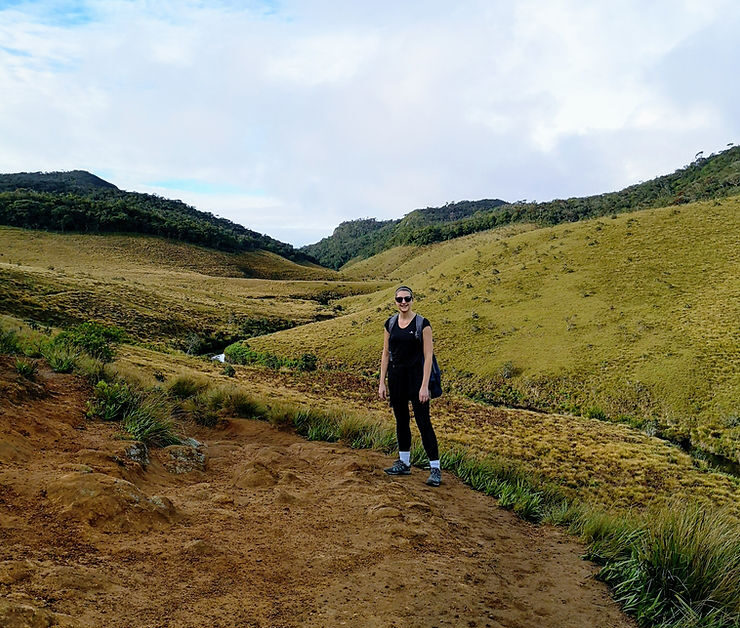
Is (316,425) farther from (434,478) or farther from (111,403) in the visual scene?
(111,403)

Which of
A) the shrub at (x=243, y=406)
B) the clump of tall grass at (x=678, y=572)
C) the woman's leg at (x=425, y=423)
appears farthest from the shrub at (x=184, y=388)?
the clump of tall grass at (x=678, y=572)

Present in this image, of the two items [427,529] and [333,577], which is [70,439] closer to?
[333,577]

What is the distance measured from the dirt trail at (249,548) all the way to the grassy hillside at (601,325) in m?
20.8

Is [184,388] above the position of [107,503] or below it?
below

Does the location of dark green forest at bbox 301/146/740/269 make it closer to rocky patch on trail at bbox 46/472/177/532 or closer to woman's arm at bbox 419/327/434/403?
woman's arm at bbox 419/327/434/403

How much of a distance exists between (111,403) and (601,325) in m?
33.5

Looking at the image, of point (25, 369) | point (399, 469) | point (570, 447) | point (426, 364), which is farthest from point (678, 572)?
point (570, 447)

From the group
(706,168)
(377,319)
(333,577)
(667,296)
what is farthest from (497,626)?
(706,168)

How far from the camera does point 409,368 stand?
654 cm

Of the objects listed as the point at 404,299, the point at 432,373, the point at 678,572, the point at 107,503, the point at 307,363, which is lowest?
the point at 307,363

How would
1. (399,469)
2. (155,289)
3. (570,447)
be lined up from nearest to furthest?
1. (399,469)
2. (570,447)
3. (155,289)

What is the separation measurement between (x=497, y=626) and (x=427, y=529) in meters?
1.62

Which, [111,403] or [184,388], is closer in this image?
[111,403]

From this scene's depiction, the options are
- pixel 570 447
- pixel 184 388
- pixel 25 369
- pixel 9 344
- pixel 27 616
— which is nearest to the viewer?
pixel 27 616
